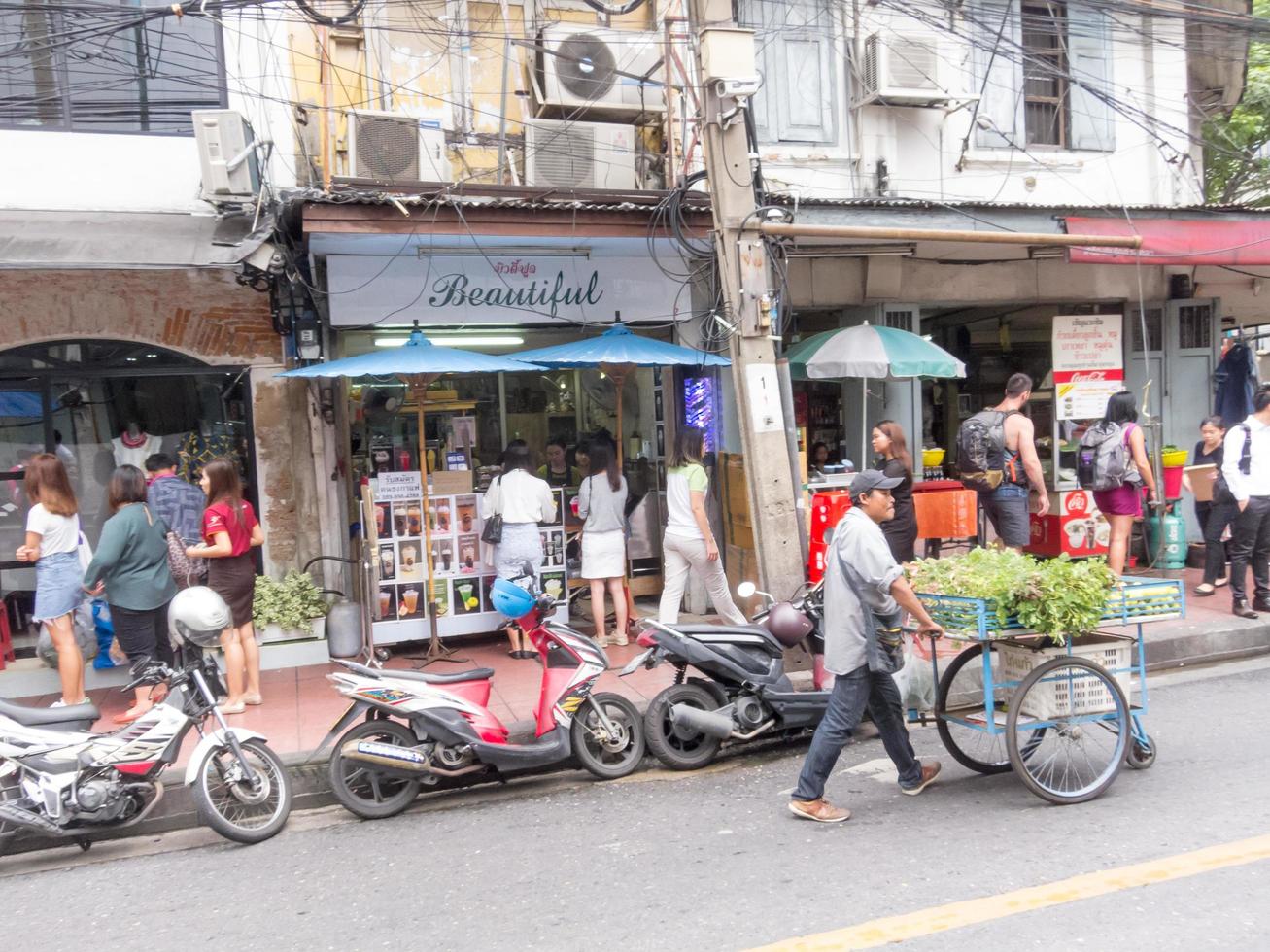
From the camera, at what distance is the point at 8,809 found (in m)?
4.66

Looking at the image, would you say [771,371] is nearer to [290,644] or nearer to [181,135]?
[290,644]

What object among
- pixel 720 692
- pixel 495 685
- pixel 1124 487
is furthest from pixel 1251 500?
pixel 495 685

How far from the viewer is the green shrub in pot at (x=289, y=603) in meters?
8.28

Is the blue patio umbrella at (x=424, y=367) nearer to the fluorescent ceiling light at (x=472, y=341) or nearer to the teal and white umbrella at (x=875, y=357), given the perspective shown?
the fluorescent ceiling light at (x=472, y=341)

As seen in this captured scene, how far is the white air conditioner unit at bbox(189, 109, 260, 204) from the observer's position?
763 cm

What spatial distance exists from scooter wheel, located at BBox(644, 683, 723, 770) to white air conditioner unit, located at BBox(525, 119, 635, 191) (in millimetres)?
4973

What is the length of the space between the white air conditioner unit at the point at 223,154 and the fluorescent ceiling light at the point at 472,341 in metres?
1.78

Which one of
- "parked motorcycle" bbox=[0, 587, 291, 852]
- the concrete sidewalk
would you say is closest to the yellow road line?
the concrete sidewalk

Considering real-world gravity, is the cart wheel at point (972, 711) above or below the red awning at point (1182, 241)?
below

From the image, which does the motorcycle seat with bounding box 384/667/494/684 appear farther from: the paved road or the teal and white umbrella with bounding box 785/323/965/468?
the teal and white umbrella with bounding box 785/323/965/468

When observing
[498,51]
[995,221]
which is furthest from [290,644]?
[995,221]

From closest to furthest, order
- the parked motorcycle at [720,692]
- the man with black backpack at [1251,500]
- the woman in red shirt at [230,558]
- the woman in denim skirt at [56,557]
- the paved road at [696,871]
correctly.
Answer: the paved road at [696,871] < the parked motorcycle at [720,692] < the woman in denim skirt at [56,557] < the woman in red shirt at [230,558] < the man with black backpack at [1251,500]

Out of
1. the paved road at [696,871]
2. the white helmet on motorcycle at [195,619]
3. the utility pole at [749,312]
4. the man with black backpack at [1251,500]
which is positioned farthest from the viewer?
the man with black backpack at [1251,500]

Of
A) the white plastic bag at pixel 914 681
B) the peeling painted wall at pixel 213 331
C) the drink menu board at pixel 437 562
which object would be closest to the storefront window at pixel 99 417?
the peeling painted wall at pixel 213 331
